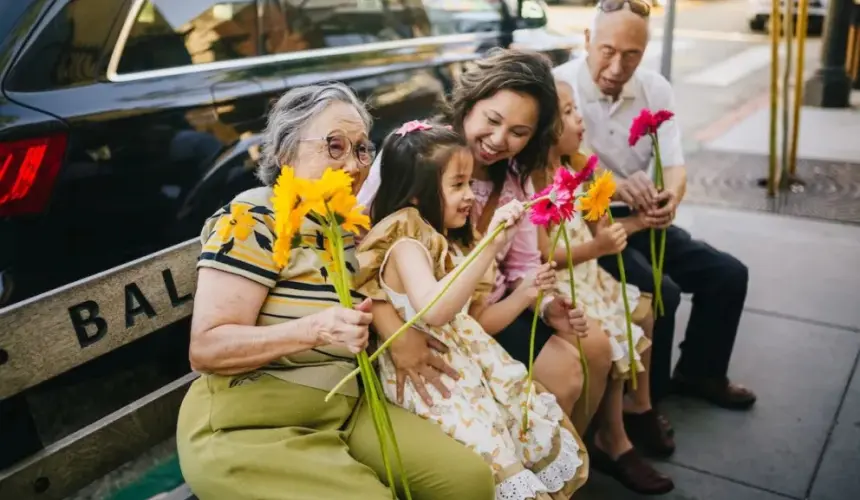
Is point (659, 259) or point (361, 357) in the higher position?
point (361, 357)

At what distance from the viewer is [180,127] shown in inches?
103

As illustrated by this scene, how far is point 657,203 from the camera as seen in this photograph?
2875 mm

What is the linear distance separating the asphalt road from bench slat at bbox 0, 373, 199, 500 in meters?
3.44

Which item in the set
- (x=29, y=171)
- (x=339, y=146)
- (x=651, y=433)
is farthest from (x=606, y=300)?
(x=29, y=171)

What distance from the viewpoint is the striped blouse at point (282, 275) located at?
180 cm

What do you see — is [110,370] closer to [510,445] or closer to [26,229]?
[26,229]

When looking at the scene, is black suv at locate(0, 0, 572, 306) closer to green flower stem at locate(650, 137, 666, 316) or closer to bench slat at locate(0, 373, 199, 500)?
bench slat at locate(0, 373, 199, 500)

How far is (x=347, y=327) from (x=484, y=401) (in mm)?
592

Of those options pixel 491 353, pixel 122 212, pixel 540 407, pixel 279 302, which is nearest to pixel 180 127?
pixel 122 212

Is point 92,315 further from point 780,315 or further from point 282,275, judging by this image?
point 780,315

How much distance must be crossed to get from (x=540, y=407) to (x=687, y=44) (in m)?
12.1

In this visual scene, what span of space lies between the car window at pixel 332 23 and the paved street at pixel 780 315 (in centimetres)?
197

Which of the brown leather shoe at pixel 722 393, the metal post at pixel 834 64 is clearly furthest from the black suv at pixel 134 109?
the metal post at pixel 834 64

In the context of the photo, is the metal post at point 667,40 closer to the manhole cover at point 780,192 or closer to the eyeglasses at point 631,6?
the manhole cover at point 780,192
